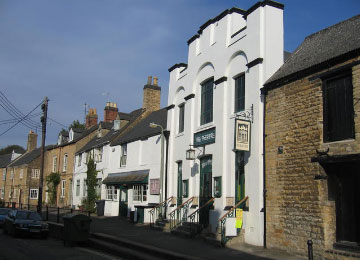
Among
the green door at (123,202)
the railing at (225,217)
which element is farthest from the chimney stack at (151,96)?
the railing at (225,217)

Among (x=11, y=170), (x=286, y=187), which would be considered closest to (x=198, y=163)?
(x=286, y=187)

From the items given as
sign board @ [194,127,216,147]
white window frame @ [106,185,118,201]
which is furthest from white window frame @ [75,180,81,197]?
sign board @ [194,127,216,147]

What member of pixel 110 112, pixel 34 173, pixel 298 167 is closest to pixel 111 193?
pixel 110 112

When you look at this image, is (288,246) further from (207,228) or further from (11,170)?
(11,170)

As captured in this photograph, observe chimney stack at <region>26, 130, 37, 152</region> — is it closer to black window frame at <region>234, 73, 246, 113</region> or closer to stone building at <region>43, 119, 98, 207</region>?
stone building at <region>43, 119, 98, 207</region>

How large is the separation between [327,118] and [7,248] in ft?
40.0

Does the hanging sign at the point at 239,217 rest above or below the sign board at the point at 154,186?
below

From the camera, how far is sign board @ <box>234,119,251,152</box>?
46.5 ft

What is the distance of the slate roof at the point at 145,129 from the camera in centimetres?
2536

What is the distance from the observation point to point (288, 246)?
1217 centimetres

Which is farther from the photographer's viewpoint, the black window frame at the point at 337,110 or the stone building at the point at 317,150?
the black window frame at the point at 337,110

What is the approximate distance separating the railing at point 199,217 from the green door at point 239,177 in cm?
167

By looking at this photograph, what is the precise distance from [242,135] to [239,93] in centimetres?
266

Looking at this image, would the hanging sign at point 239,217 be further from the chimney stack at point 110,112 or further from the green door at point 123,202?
the chimney stack at point 110,112
